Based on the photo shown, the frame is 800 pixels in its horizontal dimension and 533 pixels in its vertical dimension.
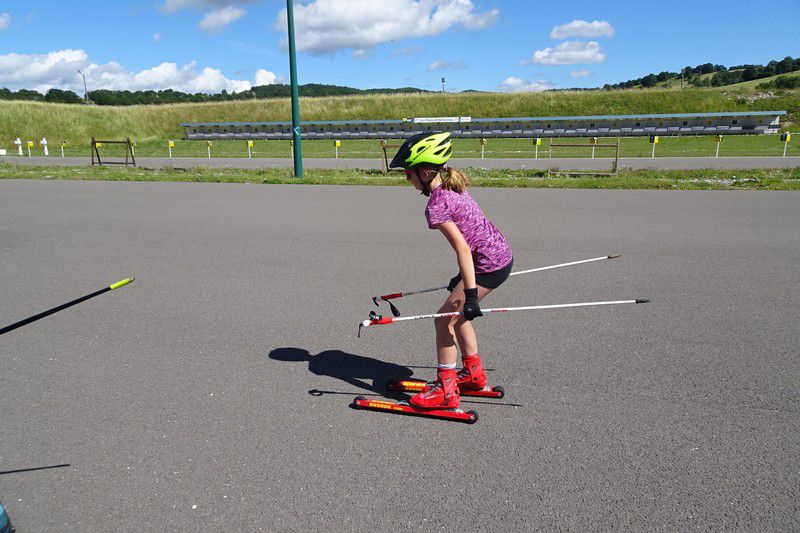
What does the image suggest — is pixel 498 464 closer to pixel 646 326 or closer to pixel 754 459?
pixel 754 459

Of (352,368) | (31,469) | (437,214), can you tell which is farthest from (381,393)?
(31,469)

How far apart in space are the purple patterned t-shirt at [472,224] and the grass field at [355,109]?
51.6 meters

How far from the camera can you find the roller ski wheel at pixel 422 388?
3.89 m

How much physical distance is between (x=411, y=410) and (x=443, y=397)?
0.23 meters

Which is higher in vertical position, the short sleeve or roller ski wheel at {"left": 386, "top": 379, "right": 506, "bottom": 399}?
the short sleeve

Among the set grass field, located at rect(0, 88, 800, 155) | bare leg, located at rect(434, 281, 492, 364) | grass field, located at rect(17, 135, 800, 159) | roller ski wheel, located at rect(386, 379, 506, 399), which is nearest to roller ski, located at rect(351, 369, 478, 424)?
bare leg, located at rect(434, 281, 492, 364)

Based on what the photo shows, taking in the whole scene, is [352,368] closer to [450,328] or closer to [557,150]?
[450,328]

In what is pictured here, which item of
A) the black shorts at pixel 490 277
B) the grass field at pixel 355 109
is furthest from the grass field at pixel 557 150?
the black shorts at pixel 490 277

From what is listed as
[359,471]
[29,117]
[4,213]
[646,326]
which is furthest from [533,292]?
[29,117]

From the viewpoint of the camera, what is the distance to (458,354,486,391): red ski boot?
3.86 m

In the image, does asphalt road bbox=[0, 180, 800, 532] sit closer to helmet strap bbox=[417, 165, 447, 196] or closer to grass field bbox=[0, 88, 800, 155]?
helmet strap bbox=[417, 165, 447, 196]

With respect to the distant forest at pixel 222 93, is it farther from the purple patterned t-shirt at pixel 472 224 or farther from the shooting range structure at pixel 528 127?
the purple patterned t-shirt at pixel 472 224

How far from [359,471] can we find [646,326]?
331 centimetres

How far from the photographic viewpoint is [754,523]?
2.63 metres
